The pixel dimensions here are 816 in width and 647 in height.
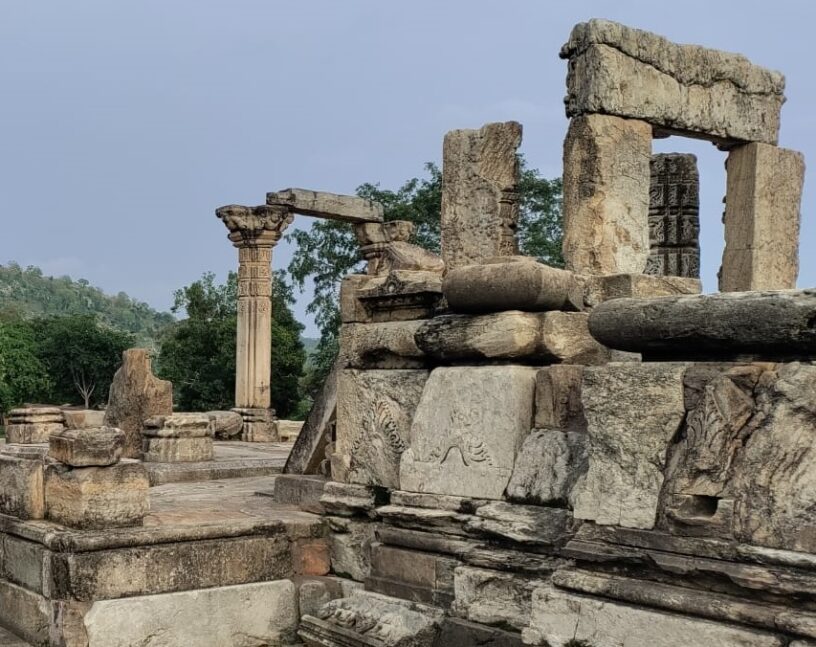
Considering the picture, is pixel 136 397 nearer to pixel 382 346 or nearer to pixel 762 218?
pixel 382 346

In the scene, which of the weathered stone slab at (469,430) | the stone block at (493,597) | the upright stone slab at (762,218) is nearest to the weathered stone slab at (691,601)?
the stone block at (493,597)

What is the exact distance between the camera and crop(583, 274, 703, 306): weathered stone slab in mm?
5457

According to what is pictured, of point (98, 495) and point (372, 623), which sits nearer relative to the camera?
point (372, 623)

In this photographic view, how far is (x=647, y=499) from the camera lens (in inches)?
157

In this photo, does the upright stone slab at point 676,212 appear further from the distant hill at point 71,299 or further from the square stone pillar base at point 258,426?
the distant hill at point 71,299

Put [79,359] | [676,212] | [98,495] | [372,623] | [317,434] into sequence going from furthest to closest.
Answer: [79,359] < [676,212] < [317,434] < [98,495] < [372,623]

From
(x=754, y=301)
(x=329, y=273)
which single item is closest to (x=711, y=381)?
(x=754, y=301)

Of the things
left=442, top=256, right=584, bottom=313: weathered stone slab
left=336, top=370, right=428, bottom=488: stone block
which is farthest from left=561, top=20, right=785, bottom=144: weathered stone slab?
left=336, top=370, right=428, bottom=488: stone block

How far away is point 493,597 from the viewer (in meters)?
4.76

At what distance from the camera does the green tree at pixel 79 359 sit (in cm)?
4097

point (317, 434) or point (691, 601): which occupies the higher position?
point (317, 434)

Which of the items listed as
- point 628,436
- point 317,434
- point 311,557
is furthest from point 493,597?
point 317,434

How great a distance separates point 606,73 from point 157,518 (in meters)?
3.73

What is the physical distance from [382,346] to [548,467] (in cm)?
148
